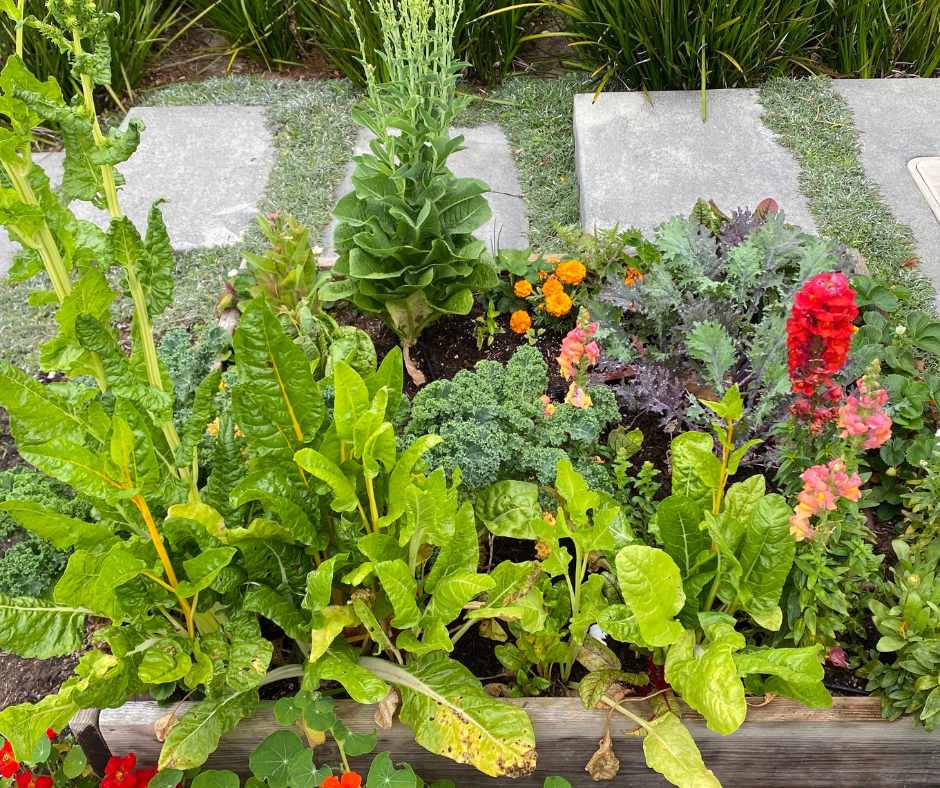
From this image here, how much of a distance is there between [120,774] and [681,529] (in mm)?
1260

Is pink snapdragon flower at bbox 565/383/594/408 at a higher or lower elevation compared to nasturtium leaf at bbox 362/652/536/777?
higher

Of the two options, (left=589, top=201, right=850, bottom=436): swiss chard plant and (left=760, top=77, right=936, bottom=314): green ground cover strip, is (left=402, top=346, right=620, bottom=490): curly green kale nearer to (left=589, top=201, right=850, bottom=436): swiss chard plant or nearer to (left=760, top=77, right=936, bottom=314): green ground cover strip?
(left=589, top=201, right=850, bottom=436): swiss chard plant

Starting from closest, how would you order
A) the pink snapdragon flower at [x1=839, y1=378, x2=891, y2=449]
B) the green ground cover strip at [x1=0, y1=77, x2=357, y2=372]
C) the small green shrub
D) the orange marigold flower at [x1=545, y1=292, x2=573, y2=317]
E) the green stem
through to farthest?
the green stem → the pink snapdragon flower at [x1=839, y1=378, x2=891, y2=449] → the small green shrub → the orange marigold flower at [x1=545, y1=292, x2=573, y2=317] → the green ground cover strip at [x1=0, y1=77, x2=357, y2=372]

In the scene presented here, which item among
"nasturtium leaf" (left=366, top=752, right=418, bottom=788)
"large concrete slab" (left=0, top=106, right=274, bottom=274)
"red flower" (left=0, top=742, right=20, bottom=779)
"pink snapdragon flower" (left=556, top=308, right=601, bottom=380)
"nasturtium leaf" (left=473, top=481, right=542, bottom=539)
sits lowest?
"red flower" (left=0, top=742, right=20, bottom=779)

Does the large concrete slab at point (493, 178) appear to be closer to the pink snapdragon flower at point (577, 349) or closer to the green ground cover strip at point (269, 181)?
the green ground cover strip at point (269, 181)

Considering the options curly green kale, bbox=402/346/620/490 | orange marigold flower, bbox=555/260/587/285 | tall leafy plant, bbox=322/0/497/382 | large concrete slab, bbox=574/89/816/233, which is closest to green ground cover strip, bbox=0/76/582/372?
large concrete slab, bbox=574/89/816/233

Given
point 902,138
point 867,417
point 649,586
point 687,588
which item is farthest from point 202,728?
point 902,138

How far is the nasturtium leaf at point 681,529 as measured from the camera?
1704 millimetres

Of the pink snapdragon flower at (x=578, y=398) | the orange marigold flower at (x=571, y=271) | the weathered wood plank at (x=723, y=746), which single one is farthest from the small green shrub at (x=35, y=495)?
the orange marigold flower at (x=571, y=271)

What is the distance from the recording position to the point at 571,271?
8.07 feet

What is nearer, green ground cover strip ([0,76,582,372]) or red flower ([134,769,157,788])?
red flower ([134,769,157,788])

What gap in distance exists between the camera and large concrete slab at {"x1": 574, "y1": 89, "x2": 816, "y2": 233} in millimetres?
3396

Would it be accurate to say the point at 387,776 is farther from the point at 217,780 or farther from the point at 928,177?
the point at 928,177

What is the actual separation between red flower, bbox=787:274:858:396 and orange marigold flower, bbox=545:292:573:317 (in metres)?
0.86
